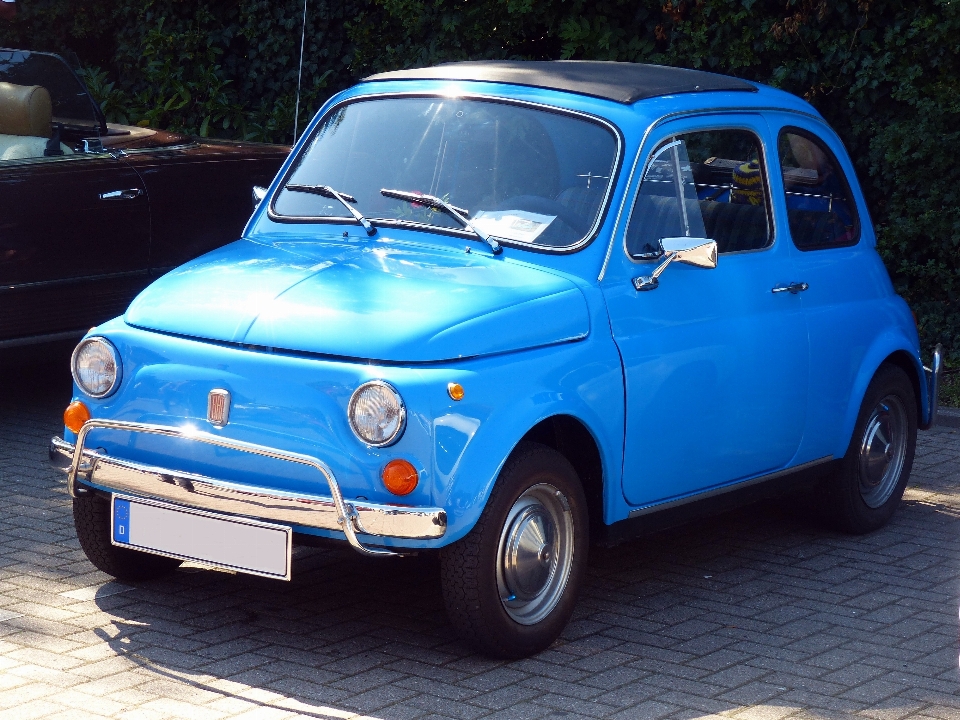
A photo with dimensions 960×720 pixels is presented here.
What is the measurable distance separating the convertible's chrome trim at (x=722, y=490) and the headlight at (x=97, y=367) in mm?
1740

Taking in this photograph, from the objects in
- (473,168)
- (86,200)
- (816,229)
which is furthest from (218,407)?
(86,200)

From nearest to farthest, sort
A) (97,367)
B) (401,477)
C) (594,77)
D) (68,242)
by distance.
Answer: (401,477) < (97,367) < (594,77) < (68,242)

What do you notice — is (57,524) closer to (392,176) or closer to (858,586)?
(392,176)

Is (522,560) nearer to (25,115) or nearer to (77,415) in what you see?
(77,415)

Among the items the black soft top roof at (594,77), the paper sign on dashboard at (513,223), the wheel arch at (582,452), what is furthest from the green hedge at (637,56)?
the wheel arch at (582,452)

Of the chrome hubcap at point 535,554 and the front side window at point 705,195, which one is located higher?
the front side window at point 705,195

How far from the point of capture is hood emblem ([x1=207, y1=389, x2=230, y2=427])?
4.26 m

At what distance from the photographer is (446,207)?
493cm

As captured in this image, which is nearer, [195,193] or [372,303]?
[372,303]

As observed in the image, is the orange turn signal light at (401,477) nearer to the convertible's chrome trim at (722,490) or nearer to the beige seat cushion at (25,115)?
the convertible's chrome trim at (722,490)

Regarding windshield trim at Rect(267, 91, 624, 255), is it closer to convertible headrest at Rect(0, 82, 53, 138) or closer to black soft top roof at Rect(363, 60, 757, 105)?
black soft top roof at Rect(363, 60, 757, 105)

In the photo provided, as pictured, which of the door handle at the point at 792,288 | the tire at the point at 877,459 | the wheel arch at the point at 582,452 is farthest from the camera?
the tire at the point at 877,459

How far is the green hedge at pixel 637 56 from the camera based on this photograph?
9.28 meters

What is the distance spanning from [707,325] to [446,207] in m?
1.00
